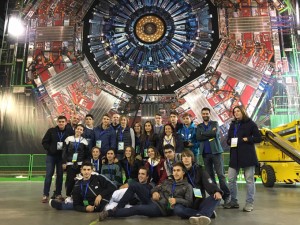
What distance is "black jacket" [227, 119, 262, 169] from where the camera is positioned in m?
3.30

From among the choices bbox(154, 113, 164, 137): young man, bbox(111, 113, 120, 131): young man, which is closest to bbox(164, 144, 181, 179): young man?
bbox(154, 113, 164, 137): young man

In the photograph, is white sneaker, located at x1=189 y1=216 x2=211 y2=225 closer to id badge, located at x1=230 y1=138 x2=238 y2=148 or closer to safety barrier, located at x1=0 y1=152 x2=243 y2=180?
id badge, located at x1=230 y1=138 x2=238 y2=148

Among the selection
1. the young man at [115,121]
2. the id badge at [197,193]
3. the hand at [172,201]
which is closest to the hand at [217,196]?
the id badge at [197,193]

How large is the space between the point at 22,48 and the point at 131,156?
768cm

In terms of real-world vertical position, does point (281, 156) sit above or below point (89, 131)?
below

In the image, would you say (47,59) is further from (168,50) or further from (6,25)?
(168,50)

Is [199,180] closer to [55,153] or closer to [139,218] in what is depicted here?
[139,218]

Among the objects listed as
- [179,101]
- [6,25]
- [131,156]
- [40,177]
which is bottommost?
[40,177]

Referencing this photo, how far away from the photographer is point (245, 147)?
3.35 metres

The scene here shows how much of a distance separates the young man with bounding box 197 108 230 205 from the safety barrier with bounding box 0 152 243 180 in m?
6.02

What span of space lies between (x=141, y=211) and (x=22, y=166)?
670 cm

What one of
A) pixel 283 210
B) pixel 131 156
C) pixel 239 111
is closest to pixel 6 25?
pixel 131 156

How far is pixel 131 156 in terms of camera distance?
390cm

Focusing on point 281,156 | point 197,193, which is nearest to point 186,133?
point 197,193
